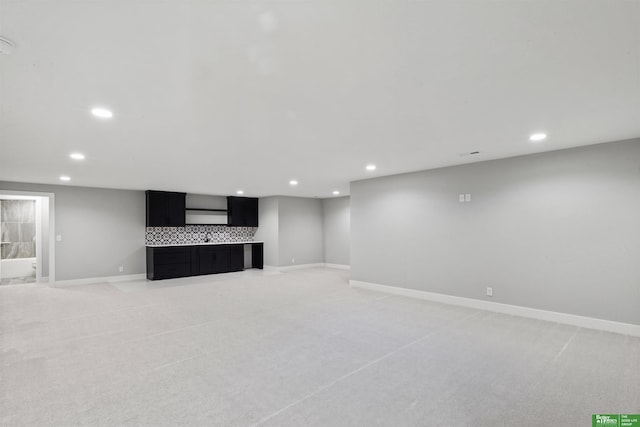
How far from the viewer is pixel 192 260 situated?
8.14 m

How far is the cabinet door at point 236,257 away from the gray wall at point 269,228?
77cm

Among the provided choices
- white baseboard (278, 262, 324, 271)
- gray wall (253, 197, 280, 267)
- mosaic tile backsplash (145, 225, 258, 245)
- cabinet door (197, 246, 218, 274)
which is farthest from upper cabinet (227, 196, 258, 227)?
white baseboard (278, 262, 324, 271)

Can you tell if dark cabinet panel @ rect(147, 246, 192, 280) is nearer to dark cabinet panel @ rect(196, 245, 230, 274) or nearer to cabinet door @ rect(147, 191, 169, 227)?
dark cabinet panel @ rect(196, 245, 230, 274)

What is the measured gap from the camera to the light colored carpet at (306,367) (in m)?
2.14

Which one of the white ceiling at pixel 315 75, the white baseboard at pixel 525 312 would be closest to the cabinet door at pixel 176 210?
the white ceiling at pixel 315 75

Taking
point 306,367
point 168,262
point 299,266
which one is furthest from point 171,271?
point 306,367

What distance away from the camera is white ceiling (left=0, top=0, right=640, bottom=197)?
1.45 meters

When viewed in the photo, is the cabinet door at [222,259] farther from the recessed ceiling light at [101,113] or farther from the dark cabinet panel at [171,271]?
the recessed ceiling light at [101,113]

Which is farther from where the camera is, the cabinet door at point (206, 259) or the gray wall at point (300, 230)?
the gray wall at point (300, 230)

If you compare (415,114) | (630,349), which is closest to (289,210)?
(415,114)

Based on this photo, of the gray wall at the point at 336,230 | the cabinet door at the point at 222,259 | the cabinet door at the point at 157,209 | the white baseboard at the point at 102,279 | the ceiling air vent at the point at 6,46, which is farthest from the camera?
the gray wall at the point at 336,230

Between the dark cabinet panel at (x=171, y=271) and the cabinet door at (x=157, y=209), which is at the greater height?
the cabinet door at (x=157, y=209)

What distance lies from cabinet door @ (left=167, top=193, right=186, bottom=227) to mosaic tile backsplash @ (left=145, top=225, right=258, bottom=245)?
44 centimetres

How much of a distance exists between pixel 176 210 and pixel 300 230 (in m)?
3.54
